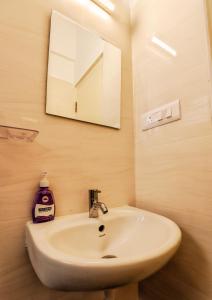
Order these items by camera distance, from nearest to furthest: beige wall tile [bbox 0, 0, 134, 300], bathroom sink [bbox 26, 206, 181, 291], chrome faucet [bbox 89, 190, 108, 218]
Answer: bathroom sink [bbox 26, 206, 181, 291] < beige wall tile [bbox 0, 0, 134, 300] < chrome faucet [bbox 89, 190, 108, 218]

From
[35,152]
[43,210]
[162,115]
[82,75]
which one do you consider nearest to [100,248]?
[43,210]

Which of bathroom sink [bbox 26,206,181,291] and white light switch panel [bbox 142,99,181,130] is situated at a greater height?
white light switch panel [bbox 142,99,181,130]

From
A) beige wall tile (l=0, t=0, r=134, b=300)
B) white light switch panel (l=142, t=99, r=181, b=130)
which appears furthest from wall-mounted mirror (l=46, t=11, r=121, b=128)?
white light switch panel (l=142, t=99, r=181, b=130)

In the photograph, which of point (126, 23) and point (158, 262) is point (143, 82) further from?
point (158, 262)

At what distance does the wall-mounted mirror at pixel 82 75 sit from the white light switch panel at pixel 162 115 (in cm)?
17

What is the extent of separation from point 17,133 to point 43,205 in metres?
0.30

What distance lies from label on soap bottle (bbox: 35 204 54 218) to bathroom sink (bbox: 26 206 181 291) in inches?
1.3

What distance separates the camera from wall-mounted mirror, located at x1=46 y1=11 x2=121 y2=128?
30.5 inches

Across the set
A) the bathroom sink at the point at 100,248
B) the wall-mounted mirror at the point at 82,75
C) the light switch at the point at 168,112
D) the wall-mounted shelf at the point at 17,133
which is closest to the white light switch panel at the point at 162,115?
the light switch at the point at 168,112

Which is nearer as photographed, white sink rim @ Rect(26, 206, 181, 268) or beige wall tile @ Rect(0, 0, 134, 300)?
white sink rim @ Rect(26, 206, 181, 268)

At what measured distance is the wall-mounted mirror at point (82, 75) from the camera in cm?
77

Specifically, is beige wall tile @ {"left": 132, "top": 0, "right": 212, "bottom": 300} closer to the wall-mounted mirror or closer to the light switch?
the light switch

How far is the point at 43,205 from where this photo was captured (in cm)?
64

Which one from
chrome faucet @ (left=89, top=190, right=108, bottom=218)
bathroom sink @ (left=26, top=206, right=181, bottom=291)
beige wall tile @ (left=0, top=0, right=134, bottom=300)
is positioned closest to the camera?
bathroom sink @ (left=26, top=206, right=181, bottom=291)
